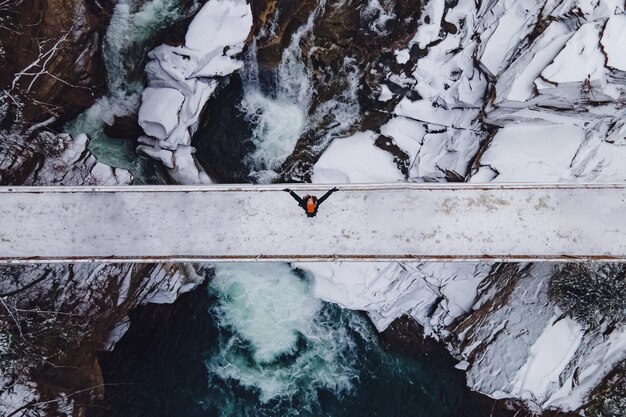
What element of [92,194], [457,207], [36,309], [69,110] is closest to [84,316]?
[36,309]

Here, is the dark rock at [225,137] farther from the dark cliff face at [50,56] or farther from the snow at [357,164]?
the dark cliff face at [50,56]

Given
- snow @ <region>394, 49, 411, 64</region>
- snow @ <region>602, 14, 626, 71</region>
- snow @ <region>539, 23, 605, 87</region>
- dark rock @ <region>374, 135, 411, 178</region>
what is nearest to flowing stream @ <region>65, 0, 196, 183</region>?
snow @ <region>394, 49, 411, 64</region>

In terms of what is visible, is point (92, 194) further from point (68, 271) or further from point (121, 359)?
point (121, 359)

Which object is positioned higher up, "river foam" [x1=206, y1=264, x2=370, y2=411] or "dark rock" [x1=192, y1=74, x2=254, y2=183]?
"dark rock" [x1=192, y1=74, x2=254, y2=183]

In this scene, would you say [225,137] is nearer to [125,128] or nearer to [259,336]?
[125,128]

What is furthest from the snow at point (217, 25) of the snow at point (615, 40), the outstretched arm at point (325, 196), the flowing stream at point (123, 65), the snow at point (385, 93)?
the snow at point (615, 40)

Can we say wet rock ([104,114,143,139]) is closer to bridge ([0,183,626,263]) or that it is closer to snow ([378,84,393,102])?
bridge ([0,183,626,263])
